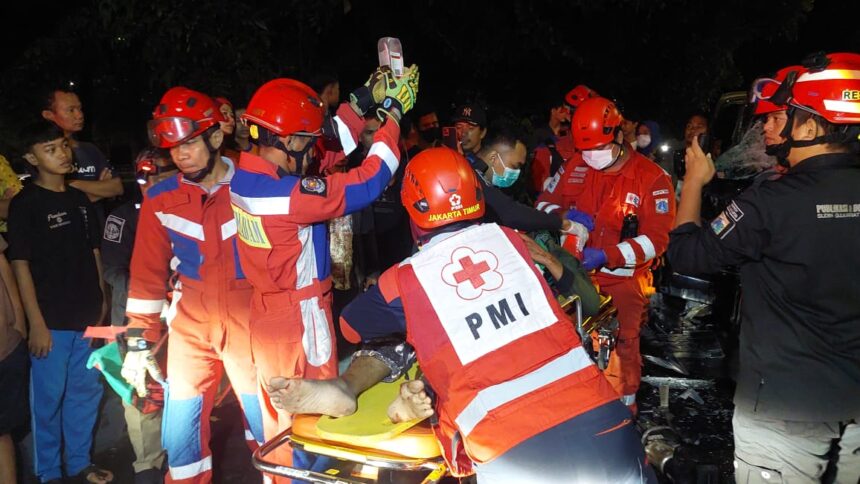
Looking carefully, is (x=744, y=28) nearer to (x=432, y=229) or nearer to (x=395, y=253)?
(x=395, y=253)

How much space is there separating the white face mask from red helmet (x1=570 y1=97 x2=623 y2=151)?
72 millimetres

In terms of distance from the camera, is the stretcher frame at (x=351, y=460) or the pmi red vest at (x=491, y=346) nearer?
the pmi red vest at (x=491, y=346)

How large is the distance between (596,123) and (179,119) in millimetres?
2716

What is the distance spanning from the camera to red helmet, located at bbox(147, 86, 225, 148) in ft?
12.5

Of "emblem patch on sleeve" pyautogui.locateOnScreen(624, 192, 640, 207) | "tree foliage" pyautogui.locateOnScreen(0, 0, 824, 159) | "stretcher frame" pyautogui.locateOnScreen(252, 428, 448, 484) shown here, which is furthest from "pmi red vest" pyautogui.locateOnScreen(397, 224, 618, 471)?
"tree foliage" pyautogui.locateOnScreen(0, 0, 824, 159)

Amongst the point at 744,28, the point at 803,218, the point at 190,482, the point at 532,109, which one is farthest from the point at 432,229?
the point at 744,28

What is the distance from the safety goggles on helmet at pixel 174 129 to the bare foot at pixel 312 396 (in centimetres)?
200

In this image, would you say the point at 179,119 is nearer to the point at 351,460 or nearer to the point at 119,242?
the point at 119,242

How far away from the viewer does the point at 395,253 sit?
7000 mm

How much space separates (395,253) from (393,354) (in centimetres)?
410

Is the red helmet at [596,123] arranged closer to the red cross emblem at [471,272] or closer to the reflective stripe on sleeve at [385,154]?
the reflective stripe on sleeve at [385,154]

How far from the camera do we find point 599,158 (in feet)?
15.3

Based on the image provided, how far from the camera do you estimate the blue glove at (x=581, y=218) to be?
451 centimetres

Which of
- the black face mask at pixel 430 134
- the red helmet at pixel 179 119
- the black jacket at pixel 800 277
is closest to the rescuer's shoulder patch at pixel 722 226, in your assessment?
the black jacket at pixel 800 277
